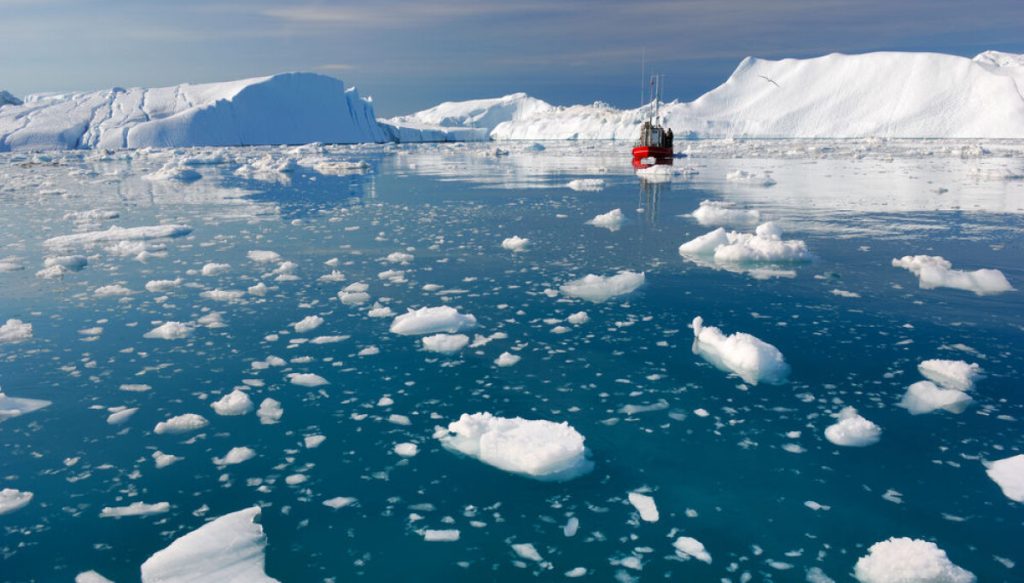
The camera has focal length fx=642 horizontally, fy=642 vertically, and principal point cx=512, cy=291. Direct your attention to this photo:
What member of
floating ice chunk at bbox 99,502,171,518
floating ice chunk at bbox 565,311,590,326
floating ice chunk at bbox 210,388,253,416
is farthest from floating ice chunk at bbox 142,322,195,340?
floating ice chunk at bbox 565,311,590,326

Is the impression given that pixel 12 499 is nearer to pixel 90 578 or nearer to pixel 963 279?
pixel 90 578

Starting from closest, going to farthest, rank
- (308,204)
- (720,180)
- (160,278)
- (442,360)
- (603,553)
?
(603,553) < (442,360) < (160,278) < (308,204) < (720,180)

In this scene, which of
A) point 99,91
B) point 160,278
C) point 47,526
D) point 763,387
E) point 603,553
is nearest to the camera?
point 603,553

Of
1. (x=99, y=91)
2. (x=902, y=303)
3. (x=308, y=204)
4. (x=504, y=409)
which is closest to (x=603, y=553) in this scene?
(x=504, y=409)

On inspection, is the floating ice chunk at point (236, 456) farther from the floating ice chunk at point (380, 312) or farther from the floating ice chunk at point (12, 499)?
the floating ice chunk at point (380, 312)

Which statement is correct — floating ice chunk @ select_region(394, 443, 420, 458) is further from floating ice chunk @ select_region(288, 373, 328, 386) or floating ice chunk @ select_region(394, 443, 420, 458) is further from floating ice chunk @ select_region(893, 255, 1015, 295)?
Result: floating ice chunk @ select_region(893, 255, 1015, 295)

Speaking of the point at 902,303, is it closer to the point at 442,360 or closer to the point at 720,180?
the point at 442,360

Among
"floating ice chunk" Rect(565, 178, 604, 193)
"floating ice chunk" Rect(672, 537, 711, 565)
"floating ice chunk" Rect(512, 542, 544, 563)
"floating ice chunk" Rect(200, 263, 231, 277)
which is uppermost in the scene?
"floating ice chunk" Rect(565, 178, 604, 193)
